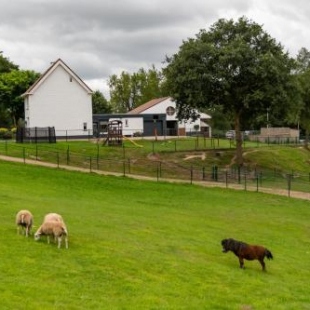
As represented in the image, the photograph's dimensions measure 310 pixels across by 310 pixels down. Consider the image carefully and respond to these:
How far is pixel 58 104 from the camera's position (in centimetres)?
7319

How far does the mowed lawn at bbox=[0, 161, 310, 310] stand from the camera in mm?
12898

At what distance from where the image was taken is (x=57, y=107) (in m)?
73.1

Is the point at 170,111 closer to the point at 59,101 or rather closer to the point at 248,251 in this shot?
the point at 59,101

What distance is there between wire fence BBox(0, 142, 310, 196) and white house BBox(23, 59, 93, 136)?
48.7 feet

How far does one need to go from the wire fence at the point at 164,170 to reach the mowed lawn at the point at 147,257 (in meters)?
12.1

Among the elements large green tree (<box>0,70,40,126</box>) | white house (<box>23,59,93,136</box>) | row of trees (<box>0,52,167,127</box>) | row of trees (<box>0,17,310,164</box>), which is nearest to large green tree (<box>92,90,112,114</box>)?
row of trees (<box>0,52,167,127</box>)

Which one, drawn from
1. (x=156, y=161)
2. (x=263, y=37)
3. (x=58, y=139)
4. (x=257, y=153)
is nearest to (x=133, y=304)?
(x=156, y=161)

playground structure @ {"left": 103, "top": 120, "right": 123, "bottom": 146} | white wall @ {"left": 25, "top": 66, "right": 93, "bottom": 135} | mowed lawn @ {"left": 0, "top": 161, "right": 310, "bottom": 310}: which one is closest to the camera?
mowed lawn @ {"left": 0, "top": 161, "right": 310, "bottom": 310}

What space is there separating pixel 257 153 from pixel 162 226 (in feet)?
143

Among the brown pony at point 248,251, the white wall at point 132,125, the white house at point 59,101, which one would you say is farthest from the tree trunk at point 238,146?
the brown pony at point 248,251

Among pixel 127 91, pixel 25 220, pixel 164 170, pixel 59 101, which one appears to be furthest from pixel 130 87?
pixel 25 220

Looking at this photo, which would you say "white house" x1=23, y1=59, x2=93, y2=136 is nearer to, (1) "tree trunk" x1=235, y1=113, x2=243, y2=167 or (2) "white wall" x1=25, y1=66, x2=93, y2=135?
(2) "white wall" x1=25, y1=66, x2=93, y2=135

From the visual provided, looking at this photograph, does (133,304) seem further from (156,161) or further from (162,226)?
(156,161)

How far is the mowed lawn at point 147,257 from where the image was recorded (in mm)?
12898
